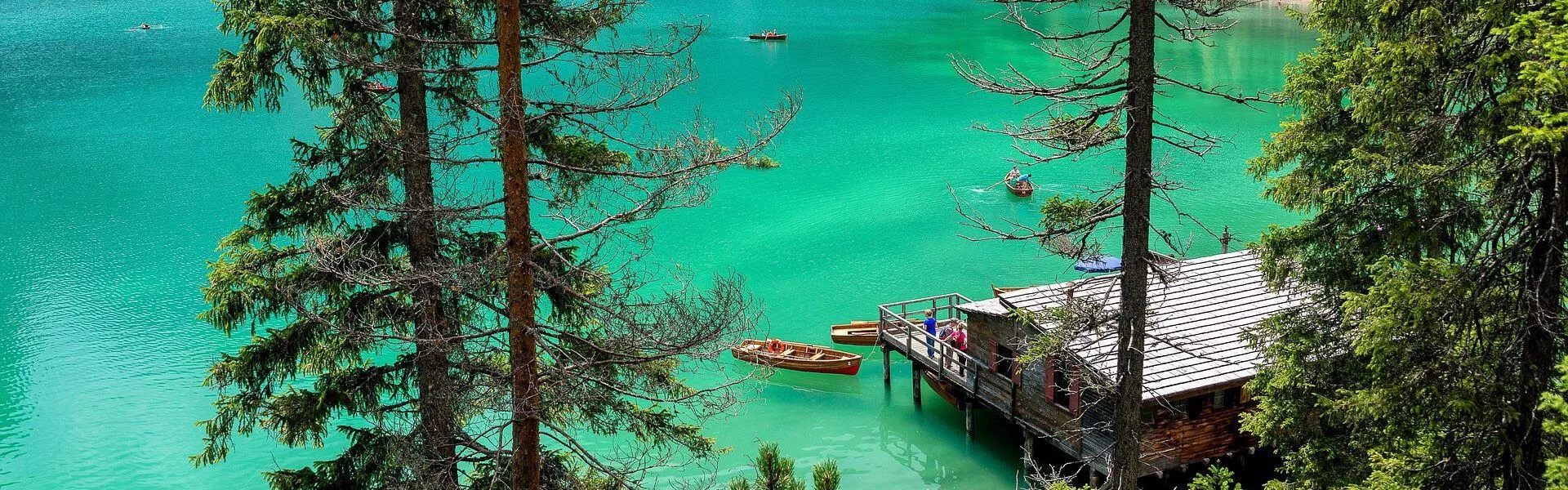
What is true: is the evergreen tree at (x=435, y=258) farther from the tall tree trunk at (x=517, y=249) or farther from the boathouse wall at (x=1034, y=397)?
the boathouse wall at (x=1034, y=397)

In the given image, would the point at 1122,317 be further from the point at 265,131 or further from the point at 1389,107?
the point at 265,131

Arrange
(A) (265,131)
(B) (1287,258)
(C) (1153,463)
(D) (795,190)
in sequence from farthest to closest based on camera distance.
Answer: (A) (265,131) < (D) (795,190) < (C) (1153,463) < (B) (1287,258)

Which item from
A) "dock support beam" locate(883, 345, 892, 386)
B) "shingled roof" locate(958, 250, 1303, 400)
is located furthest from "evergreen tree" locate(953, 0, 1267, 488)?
"dock support beam" locate(883, 345, 892, 386)

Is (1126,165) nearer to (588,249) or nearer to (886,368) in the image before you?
(588,249)

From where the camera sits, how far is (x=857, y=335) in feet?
91.1

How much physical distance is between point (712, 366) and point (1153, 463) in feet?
38.6

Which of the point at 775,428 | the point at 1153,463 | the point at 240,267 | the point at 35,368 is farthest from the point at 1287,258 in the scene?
the point at 35,368

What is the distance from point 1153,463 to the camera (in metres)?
18.9

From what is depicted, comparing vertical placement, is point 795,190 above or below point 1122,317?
below

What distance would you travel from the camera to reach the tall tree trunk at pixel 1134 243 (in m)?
9.25

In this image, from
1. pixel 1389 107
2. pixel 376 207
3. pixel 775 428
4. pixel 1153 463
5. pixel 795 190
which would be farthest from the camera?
pixel 795 190

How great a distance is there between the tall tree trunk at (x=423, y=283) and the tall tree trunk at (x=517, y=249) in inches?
29.3

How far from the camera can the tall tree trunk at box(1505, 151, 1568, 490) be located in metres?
7.54

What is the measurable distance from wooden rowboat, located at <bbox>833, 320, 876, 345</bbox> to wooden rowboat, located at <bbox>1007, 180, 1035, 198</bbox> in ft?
44.3
